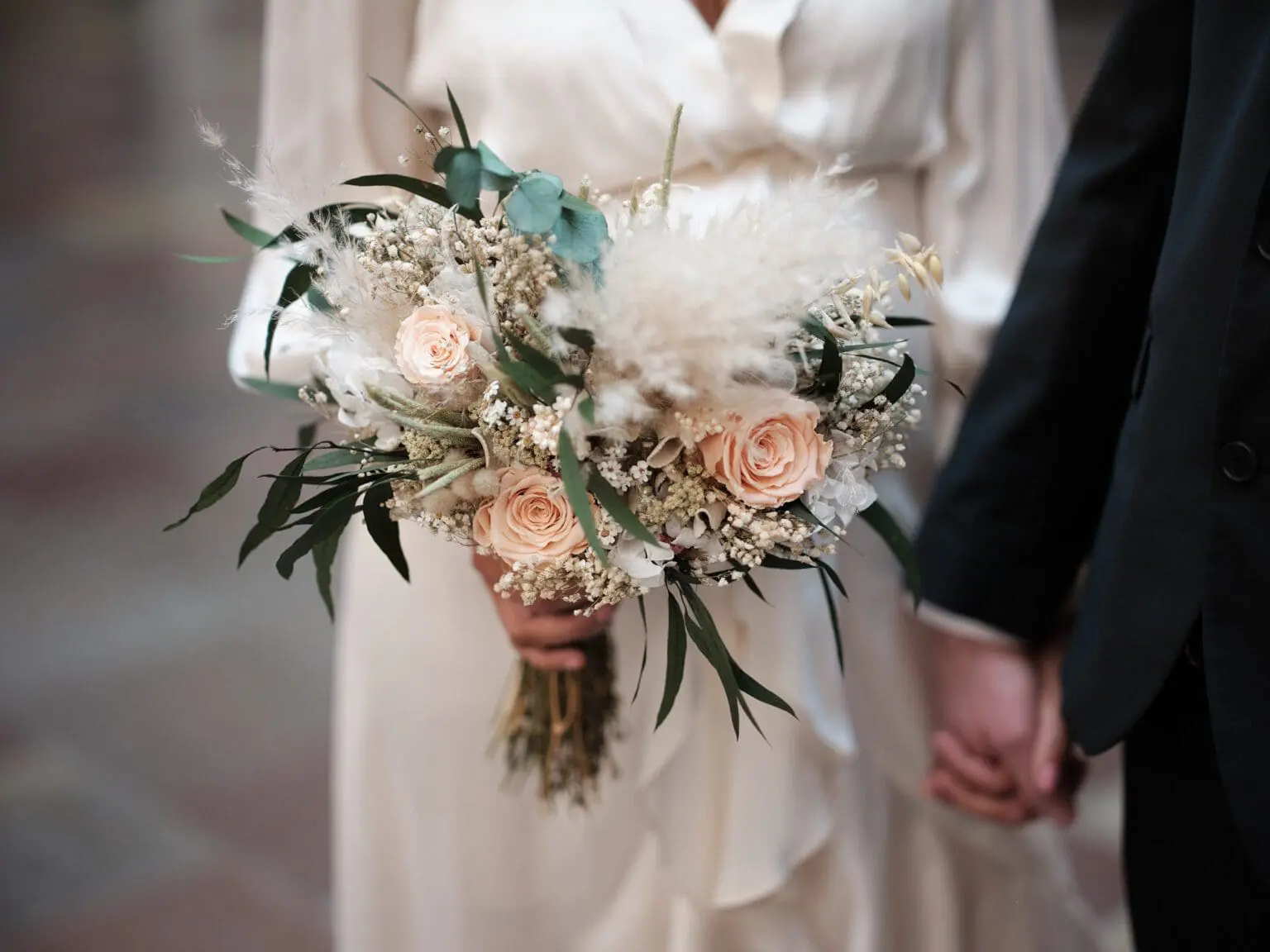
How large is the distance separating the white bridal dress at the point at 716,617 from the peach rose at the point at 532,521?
0.38 m

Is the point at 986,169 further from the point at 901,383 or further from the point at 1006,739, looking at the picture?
the point at 1006,739

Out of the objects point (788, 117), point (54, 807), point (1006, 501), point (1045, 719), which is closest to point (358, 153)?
point (788, 117)

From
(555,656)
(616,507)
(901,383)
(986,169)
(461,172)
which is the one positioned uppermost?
(986,169)

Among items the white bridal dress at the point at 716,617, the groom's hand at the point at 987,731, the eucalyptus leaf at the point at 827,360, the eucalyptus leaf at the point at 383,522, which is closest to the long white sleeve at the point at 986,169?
the white bridal dress at the point at 716,617

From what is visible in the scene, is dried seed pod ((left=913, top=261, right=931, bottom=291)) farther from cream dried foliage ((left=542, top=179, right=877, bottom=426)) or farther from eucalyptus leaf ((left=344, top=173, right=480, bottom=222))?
eucalyptus leaf ((left=344, top=173, right=480, bottom=222))

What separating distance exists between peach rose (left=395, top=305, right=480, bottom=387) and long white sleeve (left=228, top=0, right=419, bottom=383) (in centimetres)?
35

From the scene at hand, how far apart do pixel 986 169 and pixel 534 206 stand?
65cm

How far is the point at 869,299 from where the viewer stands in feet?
2.84

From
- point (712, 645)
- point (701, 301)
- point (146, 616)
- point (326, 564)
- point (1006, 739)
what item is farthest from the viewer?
point (146, 616)

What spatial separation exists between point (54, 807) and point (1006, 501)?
7.55 ft

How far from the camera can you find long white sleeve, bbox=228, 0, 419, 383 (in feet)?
3.84

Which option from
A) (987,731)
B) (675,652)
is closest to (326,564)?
(675,652)

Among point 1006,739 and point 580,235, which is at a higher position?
point 580,235

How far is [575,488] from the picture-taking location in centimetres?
76
